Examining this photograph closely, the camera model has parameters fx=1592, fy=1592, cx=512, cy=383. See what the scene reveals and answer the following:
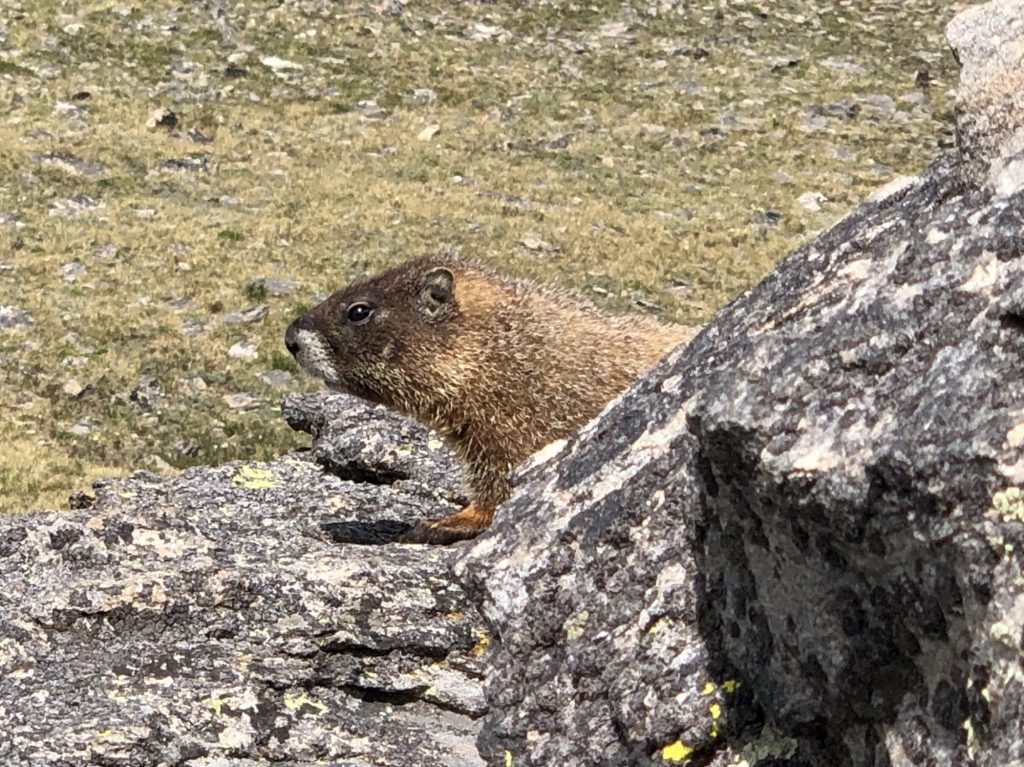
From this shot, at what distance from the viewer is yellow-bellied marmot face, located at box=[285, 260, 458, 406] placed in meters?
11.8

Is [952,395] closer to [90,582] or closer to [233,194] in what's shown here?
[90,582]

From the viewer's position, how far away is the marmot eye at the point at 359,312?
39.8 ft

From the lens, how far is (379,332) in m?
12.0

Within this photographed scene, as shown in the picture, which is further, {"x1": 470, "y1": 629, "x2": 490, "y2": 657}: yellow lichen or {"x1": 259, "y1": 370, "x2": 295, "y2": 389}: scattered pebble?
{"x1": 259, "y1": 370, "x2": 295, "y2": 389}: scattered pebble

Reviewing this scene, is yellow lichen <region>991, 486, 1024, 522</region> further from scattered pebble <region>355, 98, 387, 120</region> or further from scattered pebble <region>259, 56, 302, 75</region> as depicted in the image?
scattered pebble <region>259, 56, 302, 75</region>

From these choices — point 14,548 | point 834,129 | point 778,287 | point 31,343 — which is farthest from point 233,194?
point 778,287

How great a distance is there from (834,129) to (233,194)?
1784cm

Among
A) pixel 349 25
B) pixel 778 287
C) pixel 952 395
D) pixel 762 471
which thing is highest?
pixel 952 395

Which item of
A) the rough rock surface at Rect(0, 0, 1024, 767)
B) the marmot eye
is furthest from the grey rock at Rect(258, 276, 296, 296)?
the rough rock surface at Rect(0, 0, 1024, 767)

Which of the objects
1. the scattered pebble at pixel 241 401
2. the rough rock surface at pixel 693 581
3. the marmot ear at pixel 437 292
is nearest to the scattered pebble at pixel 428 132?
the scattered pebble at pixel 241 401

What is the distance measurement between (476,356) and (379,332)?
3.11ft

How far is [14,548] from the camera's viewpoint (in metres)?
9.15

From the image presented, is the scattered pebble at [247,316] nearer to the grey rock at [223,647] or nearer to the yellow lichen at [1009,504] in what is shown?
the grey rock at [223,647]

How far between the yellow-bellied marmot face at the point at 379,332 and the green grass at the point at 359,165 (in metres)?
8.70
